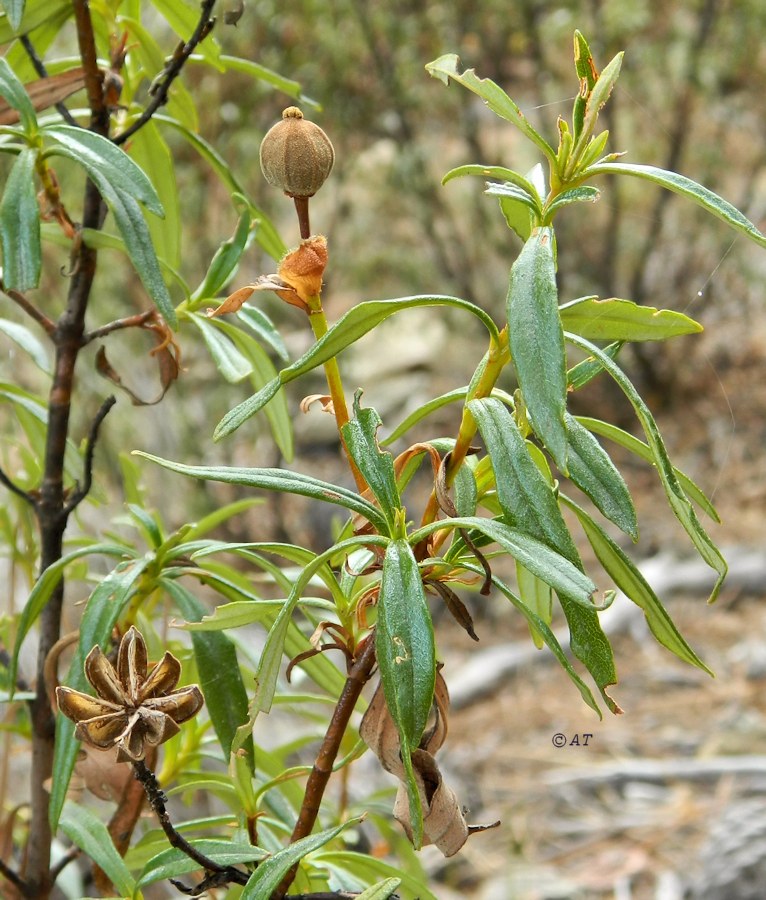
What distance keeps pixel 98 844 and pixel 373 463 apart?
286mm

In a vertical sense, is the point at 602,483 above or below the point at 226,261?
below

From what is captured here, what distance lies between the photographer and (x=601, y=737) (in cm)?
219

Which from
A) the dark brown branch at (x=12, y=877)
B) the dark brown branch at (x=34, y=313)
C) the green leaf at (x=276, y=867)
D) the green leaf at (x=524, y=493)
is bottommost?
the dark brown branch at (x=12, y=877)

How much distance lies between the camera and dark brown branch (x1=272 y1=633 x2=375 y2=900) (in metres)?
0.48

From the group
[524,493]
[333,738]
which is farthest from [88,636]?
[524,493]

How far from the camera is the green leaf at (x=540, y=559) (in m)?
0.39

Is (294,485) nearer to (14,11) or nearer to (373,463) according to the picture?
Result: (373,463)

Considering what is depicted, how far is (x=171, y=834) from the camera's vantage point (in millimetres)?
447

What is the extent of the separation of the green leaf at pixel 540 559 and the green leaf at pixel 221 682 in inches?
8.0

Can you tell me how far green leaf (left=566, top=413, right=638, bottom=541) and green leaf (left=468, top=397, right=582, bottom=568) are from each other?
0.06ft

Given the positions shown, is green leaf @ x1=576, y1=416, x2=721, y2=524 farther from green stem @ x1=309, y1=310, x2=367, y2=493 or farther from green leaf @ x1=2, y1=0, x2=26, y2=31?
green leaf @ x1=2, y1=0, x2=26, y2=31

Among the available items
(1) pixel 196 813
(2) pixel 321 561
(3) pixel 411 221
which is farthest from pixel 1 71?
(3) pixel 411 221

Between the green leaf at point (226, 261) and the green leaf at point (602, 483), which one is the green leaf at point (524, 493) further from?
the green leaf at point (226, 261)

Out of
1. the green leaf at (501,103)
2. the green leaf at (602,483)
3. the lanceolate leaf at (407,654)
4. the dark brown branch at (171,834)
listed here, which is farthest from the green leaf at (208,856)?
the green leaf at (501,103)
